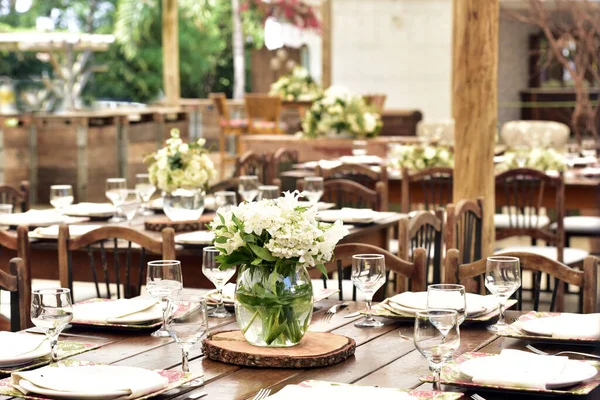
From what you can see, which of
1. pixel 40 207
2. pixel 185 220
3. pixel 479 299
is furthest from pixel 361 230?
pixel 40 207

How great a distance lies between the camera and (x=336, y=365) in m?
2.40

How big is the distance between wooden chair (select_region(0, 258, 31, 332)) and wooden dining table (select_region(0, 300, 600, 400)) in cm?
31

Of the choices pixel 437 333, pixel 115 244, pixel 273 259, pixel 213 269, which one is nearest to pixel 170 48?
pixel 115 244

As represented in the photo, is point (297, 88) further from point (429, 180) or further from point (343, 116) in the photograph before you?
point (429, 180)

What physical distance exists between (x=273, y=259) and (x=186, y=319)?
0.89 ft

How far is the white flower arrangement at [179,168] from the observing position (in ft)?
16.1

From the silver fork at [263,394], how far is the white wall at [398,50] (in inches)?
494

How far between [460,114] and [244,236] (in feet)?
9.40

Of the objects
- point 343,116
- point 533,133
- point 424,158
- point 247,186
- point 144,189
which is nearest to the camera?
point 144,189

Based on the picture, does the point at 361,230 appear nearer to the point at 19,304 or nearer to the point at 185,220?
the point at 185,220

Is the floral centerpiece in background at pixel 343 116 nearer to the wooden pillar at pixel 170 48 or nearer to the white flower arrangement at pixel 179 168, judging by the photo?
the white flower arrangement at pixel 179 168

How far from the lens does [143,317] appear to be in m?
2.76

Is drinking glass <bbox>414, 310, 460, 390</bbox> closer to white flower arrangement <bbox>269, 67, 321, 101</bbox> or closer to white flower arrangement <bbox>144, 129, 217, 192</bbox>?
white flower arrangement <bbox>144, 129, 217, 192</bbox>

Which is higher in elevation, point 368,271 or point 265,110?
point 265,110
